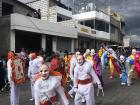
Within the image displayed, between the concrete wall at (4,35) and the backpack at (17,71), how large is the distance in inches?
593

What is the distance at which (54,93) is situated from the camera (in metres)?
6.59

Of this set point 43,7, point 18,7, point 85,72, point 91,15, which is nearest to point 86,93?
point 85,72

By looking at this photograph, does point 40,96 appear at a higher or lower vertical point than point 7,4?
lower

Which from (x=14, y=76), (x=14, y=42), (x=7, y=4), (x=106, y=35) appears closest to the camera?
(x=14, y=76)

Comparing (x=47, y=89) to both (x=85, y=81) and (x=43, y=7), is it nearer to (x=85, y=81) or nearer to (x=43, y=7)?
(x=85, y=81)

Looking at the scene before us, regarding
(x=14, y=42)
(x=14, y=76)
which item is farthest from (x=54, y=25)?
(x=14, y=76)

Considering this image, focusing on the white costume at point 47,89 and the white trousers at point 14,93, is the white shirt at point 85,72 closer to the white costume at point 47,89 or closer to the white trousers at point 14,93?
the white costume at point 47,89

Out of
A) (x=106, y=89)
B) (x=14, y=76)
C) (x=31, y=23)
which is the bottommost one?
(x=106, y=89)

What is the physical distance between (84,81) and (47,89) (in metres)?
2.85

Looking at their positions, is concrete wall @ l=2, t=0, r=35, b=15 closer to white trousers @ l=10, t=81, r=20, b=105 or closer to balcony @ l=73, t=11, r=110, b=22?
balcony @ l=73, t=11, r=110, b=22

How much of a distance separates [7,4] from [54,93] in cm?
2517

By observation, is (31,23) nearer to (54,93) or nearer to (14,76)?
(14,76)

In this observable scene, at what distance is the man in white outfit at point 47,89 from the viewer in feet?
21.1

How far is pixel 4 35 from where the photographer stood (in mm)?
26797
